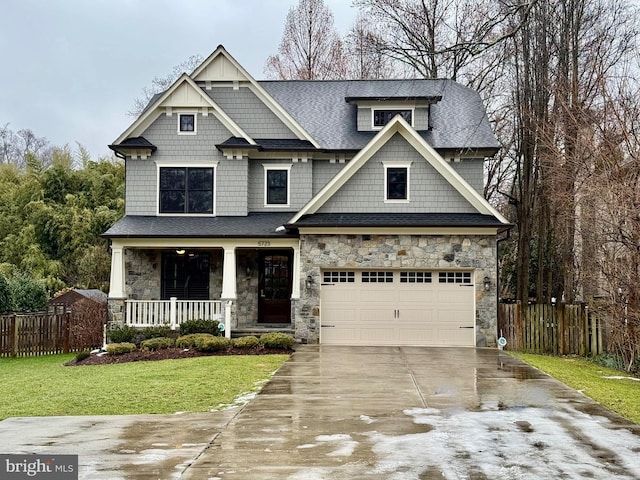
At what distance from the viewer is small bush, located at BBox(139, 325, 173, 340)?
18359 mm

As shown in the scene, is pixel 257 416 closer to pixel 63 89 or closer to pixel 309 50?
pixel 309 50

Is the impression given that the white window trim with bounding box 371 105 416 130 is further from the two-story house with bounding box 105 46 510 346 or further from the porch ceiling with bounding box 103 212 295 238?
the porch ceiling with bounding box 103 212 295 238

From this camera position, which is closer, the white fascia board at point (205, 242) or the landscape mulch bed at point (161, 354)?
the landscape mulch bed at point (161, 354)

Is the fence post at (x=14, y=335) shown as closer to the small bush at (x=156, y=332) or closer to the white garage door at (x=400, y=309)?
the small bush at (x=156, y=332)

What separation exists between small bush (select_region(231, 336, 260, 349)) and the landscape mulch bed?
99mm

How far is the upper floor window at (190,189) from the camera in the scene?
20578 millimetres

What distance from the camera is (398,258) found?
18.4 metres

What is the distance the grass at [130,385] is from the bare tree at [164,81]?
26889 mm

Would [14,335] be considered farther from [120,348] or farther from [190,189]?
[190,189]

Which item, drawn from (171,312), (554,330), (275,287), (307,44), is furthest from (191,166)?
(307,44)

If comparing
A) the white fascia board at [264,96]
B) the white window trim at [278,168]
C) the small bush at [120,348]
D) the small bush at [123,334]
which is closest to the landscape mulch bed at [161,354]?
the small bush at [120,348]

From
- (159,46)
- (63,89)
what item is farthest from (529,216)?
(63,89)

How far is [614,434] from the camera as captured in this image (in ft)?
26.2

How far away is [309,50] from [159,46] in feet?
32.8
